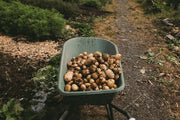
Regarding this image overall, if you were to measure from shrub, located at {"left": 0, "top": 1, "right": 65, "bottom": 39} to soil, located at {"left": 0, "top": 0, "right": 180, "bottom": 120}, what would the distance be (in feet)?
0.99

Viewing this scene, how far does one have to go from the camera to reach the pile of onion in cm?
172

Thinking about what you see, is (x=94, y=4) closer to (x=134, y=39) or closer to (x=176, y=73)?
(x=134, y=39)

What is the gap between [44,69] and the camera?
314cm

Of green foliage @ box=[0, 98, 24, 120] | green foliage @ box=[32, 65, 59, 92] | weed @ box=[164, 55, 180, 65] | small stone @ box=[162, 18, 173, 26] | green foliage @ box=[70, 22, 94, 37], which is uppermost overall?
small stone @ box=[162, 18, 173, 26]

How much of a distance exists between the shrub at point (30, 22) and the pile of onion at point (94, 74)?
2.27 meters

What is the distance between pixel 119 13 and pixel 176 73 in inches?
165

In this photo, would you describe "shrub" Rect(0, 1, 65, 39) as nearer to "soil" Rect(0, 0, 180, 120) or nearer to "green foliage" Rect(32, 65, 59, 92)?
"soil" Rect(0, 0, 180, 120)

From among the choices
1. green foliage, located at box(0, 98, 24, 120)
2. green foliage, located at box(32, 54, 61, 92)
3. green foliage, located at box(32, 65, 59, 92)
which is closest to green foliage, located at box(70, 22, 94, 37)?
green foliage, located at box(32, 54, 61, 92)

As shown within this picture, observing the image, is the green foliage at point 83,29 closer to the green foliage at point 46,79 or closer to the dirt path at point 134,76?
the dirt path at point 134,76

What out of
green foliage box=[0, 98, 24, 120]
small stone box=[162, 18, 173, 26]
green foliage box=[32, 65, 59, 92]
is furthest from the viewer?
small stone box=[162, 18, 173, 26]

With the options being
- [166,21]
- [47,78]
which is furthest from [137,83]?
[166,21]

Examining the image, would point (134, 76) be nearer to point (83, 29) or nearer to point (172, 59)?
point (172, 59)

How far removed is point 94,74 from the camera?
1803 millimetres

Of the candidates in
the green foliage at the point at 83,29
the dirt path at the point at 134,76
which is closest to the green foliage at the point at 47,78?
the dirt path at the point at 134,76
